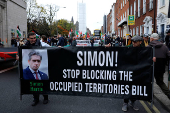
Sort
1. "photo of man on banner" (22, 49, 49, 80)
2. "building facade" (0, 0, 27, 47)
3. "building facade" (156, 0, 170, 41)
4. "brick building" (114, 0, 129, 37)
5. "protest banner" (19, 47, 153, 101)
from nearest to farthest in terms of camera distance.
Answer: "protest banner" (19, 47, 153, 101) → "photo of man on banner" (22, 49, 49, 80) → "building facade" (156, 0, 170, 41) → "building facade" (0, 0, 27, 47) → "brick building" (114, 0, 129, 37)

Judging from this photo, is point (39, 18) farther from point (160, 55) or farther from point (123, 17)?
point (160, 55)

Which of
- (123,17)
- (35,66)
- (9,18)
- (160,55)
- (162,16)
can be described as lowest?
(35,66)

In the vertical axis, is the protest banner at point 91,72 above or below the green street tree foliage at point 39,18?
below

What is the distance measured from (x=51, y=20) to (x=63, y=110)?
5252cm

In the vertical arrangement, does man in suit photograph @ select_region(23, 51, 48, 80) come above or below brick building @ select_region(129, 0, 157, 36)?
below

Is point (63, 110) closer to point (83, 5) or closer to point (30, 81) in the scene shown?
point (30, 81)

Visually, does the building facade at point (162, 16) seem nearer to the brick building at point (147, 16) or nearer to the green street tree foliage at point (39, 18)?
the brick building at point (147, 16)

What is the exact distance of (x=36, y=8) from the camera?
190 feet

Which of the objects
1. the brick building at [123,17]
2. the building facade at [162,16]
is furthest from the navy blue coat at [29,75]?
the brick building at [123,17]

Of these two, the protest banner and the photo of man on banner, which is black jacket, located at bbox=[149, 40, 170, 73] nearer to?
the protest banner

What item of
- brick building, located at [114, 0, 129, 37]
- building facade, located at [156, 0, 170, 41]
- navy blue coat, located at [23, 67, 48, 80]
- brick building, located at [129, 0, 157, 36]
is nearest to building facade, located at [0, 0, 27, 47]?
brick building, located at [114, 0, 129, 37]

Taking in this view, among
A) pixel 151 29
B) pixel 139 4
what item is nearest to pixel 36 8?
pixel 139 4

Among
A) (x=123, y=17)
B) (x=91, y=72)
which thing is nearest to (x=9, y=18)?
(x=91, y=72)

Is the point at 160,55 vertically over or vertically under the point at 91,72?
over
